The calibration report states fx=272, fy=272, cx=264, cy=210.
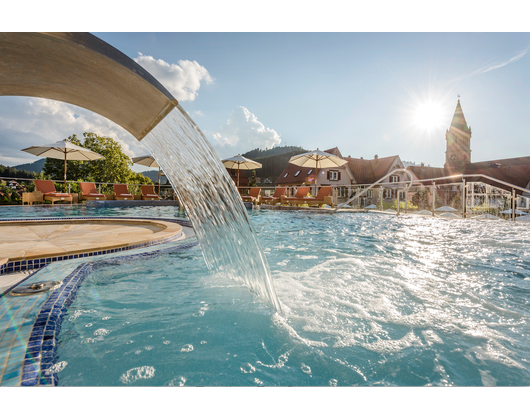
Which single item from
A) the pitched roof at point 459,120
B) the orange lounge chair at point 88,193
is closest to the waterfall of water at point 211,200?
the orange lounge chair at point 88,193

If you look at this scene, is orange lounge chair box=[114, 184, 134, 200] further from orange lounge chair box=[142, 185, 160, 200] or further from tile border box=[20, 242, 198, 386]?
tile border box=[20, 242, 198, 386]

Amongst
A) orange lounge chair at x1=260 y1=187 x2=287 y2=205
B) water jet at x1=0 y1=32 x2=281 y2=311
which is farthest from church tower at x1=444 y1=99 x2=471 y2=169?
water jet at x1=0 y1=32 x2=281 y2=311

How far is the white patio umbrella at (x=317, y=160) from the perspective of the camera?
1460cm

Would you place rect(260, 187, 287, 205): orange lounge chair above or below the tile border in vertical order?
above

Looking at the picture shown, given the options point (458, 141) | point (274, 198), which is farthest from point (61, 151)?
point (458, 141)

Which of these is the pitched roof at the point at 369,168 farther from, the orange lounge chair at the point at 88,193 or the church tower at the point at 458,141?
the orange lounge chair at the point at 88,193

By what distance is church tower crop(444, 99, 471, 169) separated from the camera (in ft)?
148

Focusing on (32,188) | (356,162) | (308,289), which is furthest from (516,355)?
(356,162)

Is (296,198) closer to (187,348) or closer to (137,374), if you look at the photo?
(187,348)

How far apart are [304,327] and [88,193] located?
14.0 m

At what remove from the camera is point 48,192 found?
1170 centimetres

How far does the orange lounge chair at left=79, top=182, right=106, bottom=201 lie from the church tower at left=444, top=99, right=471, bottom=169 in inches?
1916

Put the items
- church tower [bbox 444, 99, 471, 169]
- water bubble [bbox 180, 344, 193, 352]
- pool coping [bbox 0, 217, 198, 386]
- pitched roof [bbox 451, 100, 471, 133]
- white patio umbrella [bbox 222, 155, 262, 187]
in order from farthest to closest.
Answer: pitched roof [bbox 451, 100, 471, 133], church tower [bbox 444, 99, 471, 169], white patio umbrella [bbox 222, 155, 262, 187], water bubble [bbox 180, 344, 193, 352], pool coping [bbox 0, 217, 198, 386]
